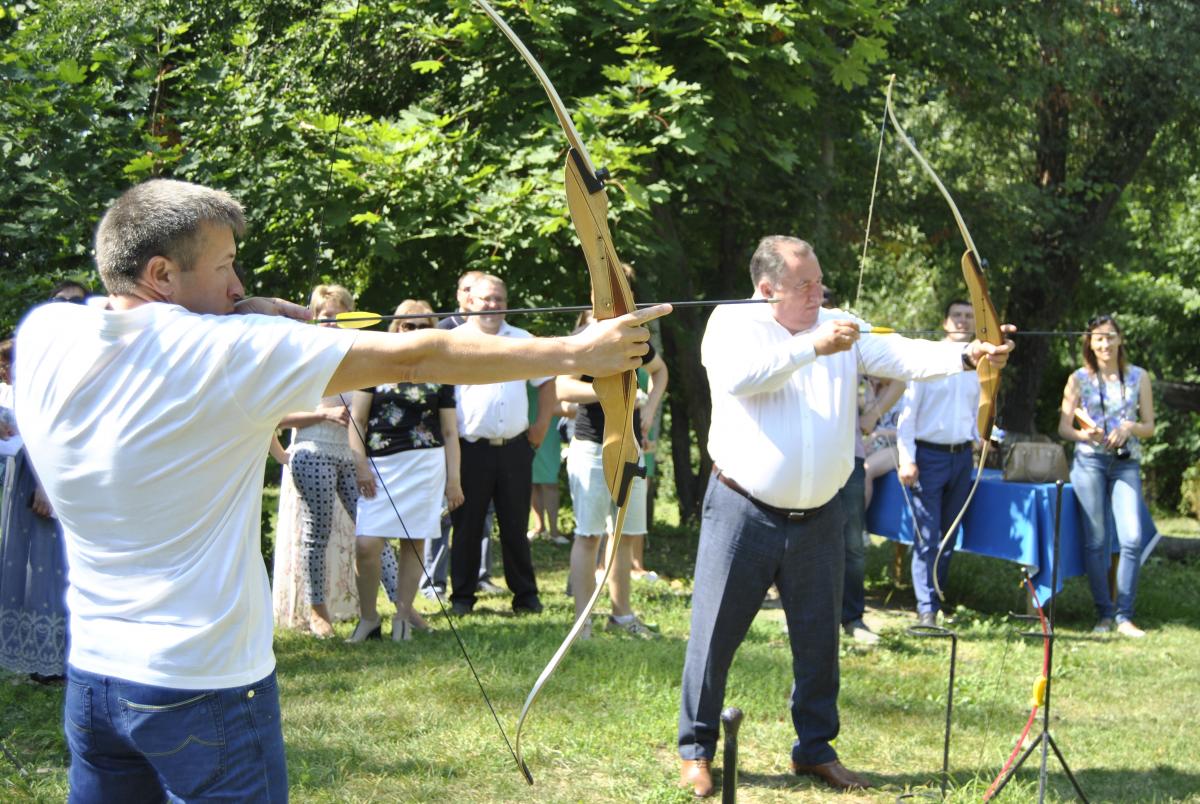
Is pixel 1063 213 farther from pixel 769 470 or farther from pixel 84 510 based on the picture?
pixel 84 510

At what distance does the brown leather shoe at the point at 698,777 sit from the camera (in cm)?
398

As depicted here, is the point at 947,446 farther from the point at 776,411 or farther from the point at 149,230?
the point at 149,230

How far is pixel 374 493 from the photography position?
19.4ft

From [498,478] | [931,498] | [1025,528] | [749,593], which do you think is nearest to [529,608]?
[498,478]

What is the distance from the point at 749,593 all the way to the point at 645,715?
3.31 ft

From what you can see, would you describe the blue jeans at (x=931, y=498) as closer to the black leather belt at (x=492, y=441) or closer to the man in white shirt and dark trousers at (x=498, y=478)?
the man in white shirt and dark trousers at (x=498, y=478)

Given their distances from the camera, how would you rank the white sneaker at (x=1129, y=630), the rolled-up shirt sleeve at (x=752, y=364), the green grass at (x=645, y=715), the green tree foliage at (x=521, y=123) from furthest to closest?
the white sneaker at (x=1129, y=630)
the green tree foliage at (x=521, y=123)
the green grass at (x=645, y=715)
the rolled-up shirt sleeve at (x=752, y=364)

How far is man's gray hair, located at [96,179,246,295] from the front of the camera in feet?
6.72

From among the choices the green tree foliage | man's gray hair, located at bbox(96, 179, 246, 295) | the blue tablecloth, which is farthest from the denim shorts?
man's gray hair, located at bbox(96, 179, 246, 295)

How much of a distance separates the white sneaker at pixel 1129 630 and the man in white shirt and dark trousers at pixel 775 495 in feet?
11.6

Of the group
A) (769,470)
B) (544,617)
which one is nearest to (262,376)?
(769,470)

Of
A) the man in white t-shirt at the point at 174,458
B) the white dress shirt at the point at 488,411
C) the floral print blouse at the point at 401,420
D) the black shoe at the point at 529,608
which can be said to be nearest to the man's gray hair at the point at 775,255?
the man in white t-shirt at the point at 174,458

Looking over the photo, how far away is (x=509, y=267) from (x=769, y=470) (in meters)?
4.36

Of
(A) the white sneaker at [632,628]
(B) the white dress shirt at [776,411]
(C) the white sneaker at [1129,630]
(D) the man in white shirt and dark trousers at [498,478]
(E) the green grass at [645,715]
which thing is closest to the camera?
(B) the white dress shirt at [776,411]
